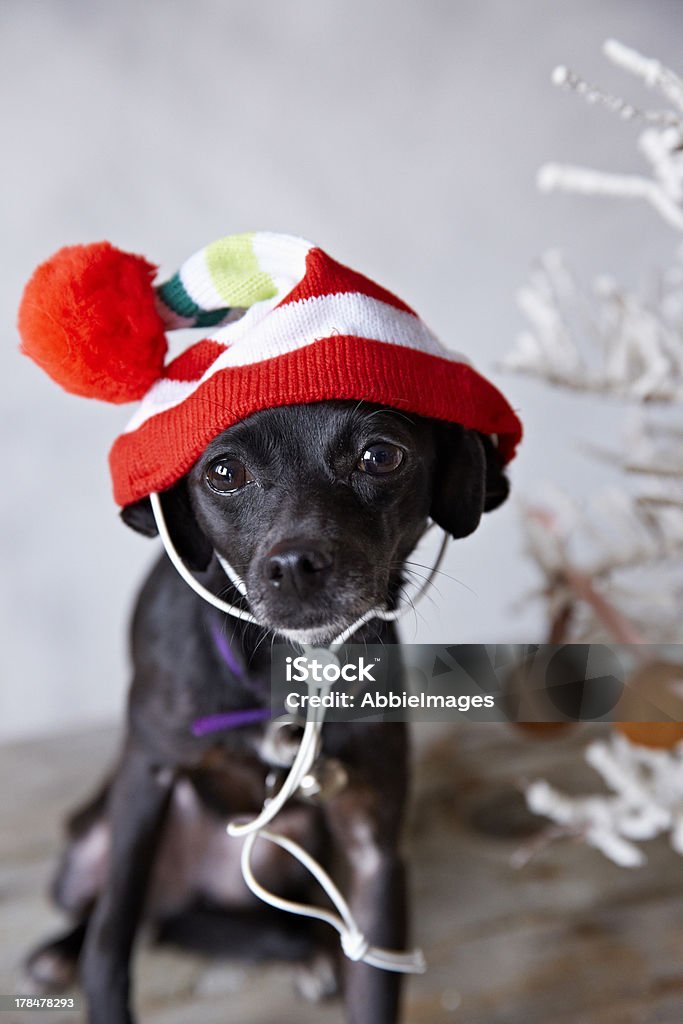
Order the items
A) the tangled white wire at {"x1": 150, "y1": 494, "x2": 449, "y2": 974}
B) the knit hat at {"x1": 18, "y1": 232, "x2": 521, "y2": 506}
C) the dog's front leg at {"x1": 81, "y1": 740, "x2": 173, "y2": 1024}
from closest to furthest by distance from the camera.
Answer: the knit hat at {"x1": 18, "y1": 232, "x2": 521, "y2": 506}
the tangled white wire at {"x1": 150, "y1": 494, "x2": 449, "y2": 974}
the dog's front leg at {"x1": 81, "y1": 740, "x2": 173, "y2": 1024}

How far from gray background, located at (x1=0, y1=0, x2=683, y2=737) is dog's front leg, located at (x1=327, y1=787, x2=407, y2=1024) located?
0.50 meters

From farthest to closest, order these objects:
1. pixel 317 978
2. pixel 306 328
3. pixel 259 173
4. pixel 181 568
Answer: pixel 259 173 → pixel 317 978 → pixel 181 568 → pixel 306 328

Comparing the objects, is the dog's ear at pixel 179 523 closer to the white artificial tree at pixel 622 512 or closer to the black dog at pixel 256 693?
the black dog at pixel 256 693

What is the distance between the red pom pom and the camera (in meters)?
0.65

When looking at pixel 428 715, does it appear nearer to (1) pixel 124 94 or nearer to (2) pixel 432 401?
(2) pixel 432 401

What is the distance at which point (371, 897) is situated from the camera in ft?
2.82

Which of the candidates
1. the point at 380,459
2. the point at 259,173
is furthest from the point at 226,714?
the point at 259,173

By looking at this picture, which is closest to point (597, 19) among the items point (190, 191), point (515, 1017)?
point (190, 191)

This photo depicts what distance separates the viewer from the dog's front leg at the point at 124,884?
85 cm

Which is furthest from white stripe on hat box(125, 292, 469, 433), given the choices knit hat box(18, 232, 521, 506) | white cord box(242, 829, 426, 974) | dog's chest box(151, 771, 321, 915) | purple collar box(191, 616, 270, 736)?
dog's chest box(151, 771, 321, 915)

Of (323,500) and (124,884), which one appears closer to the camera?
(323,500)

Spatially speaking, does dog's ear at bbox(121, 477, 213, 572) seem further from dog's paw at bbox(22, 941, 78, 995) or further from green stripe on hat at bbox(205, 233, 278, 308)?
dog's paw at bbox(22, 941, 78, 995)

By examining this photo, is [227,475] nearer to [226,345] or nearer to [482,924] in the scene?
[226,345]

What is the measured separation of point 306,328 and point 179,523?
234 mm
